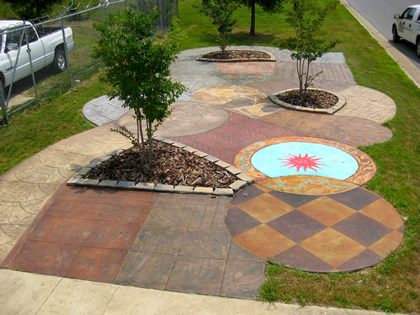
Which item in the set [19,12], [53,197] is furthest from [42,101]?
[19,12]

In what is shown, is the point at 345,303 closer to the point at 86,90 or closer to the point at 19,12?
→ the point at 86,90

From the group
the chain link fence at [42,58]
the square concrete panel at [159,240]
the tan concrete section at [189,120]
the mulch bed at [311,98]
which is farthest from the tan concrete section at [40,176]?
the mulch bed at [311,98]

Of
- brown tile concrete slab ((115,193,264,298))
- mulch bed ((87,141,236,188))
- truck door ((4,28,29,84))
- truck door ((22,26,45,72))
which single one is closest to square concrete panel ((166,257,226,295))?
brown tile concrete slab ((115,193,264,298))

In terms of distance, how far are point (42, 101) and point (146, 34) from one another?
→ 5990 millimetres

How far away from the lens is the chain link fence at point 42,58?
1088 centimetres

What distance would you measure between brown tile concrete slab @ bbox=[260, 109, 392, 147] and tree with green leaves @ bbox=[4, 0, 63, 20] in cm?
1461

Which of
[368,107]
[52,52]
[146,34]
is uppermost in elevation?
[146,34]

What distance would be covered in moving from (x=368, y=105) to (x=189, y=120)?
5.12m

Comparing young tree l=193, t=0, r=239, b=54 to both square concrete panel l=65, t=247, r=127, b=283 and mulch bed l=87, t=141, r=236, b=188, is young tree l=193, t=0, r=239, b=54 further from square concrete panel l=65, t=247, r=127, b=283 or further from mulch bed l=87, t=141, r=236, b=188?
square concrete panel l=65, t=247, r=127, b=283

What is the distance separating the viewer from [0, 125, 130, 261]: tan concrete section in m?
6.12

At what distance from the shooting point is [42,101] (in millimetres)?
11492

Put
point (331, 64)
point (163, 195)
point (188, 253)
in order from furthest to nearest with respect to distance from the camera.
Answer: point (331, 64) → point (163, 195) → point (188, 253)

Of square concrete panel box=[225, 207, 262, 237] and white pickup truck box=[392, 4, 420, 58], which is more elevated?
white pickup truck box=[392, 4, 420, 58]

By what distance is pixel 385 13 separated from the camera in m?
26.9
